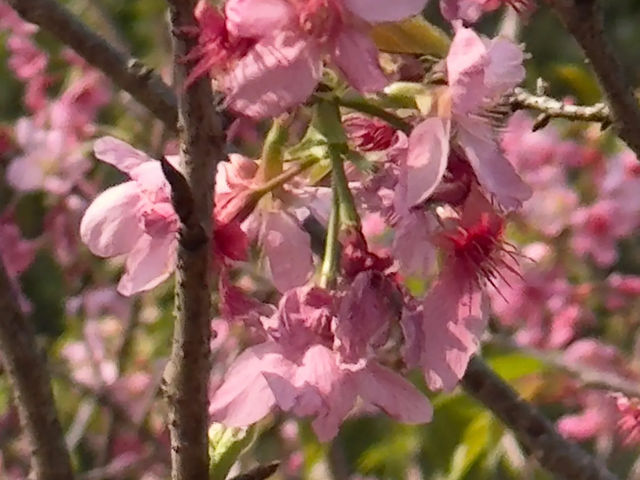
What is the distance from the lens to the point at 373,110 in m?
0.60

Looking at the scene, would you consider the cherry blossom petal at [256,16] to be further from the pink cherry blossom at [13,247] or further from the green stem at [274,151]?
the pink cherry blossom at [13,247]

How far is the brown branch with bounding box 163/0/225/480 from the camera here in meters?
0.54

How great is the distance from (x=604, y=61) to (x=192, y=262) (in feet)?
0.80

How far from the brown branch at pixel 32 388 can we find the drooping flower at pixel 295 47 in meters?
0.37

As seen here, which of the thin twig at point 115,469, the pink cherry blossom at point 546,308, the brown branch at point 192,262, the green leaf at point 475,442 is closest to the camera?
the brown branch at point 192,262

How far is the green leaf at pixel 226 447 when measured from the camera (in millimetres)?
664

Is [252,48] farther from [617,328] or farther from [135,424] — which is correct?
[617,328]

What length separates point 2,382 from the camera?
221cm

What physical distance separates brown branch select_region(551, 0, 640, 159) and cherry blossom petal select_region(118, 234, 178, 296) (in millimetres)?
229

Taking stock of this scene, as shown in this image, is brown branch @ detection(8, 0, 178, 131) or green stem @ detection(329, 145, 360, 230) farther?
brown branch @ detection(8, 0, 178, 131)

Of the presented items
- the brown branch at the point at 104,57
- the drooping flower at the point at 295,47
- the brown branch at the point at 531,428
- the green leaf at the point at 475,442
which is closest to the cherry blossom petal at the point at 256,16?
the drooping flower at the point at 295,47

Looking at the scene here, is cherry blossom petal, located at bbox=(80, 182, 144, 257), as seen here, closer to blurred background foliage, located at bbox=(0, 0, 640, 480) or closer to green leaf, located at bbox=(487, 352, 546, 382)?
blurred background foliage, located at bbox=(0, 0, 640, 480)

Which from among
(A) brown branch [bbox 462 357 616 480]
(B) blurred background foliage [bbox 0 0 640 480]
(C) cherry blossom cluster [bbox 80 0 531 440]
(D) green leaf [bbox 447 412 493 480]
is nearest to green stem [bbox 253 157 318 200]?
(C) cherry blossom cluster [bbox 80 0 531 440]

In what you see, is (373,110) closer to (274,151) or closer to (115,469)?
(274,151)
